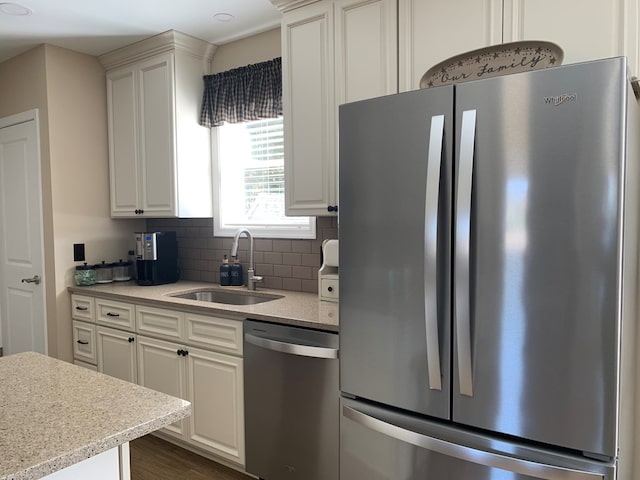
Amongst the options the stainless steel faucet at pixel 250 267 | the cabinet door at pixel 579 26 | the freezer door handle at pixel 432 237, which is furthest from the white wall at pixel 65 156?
the cabinet door at pixel 579 26

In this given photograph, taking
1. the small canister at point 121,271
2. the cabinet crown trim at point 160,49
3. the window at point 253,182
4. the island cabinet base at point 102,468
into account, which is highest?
the cabinet crown trim at point 160,49

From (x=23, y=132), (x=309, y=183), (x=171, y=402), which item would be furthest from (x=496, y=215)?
(x=23, y=132)

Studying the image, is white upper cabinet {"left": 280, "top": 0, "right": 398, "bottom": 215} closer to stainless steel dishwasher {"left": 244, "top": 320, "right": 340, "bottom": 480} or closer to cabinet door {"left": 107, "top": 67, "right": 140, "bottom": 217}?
stainless steel dishwasher {"left": 244, "top": 320, "right": 340, "bottom": 480}

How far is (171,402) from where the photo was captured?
3.78ft

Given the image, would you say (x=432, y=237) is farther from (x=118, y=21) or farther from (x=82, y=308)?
(x=82, y=308)

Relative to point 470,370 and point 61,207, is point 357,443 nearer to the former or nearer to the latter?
point 470,370

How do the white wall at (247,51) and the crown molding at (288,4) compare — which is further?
the white wall at (247,51)

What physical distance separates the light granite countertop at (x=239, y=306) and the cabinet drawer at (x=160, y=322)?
0.04 metres

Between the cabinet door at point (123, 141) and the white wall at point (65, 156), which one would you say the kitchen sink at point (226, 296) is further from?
the white wall at point (65, 156)

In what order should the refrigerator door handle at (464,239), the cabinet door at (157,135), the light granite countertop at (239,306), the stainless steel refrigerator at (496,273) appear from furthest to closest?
1. the cabinet door at (157,135)
2. the light granite countertop at (239,306)
3. the refrigerator door handle at (464,239)
4. the stainless steel refrigerator at (496,273)

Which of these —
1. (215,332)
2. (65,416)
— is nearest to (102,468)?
(65,416)

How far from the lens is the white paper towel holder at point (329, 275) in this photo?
97.4 inches

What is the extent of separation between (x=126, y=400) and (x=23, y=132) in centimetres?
Result: 313

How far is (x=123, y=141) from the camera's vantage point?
3521 millimetres
